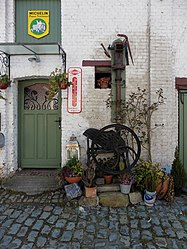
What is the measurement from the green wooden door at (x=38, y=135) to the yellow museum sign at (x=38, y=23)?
1.10 meters

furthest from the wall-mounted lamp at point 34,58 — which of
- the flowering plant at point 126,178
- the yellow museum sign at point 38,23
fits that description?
the flowering plant at point 126,178

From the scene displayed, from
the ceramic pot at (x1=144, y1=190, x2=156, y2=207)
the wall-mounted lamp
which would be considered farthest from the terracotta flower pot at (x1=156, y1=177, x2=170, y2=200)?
the wall-mounted lamp

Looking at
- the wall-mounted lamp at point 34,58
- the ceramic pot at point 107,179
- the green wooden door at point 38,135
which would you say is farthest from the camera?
the green wooden door at point 38,135

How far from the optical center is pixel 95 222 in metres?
3.37

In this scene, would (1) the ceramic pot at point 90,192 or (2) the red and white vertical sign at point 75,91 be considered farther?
(2) the red and white vertical sign at point 75,91

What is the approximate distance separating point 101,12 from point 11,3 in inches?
82.3

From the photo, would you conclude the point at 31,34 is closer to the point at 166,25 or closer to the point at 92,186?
the point at 166,25

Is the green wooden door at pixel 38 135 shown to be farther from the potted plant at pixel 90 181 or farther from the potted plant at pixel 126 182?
the potted plant at pixel 126 182

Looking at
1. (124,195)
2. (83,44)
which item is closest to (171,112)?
(124,195)

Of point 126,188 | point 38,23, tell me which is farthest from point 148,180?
point 38,23

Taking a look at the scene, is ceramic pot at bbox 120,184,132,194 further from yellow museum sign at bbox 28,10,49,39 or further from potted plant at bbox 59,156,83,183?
yellow museum sign at bbox 28,10,49,39

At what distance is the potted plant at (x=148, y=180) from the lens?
3.91 metres

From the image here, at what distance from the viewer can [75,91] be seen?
4.90 meters

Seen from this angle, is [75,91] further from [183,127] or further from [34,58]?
[183,127]
